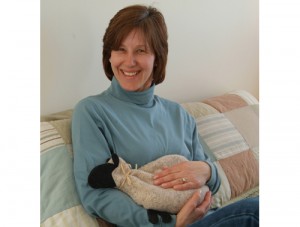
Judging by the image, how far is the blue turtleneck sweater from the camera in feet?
2.83

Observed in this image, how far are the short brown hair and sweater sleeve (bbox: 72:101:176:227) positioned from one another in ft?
0.63

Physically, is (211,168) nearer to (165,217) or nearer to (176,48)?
(165,217)

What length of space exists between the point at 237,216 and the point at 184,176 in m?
0.18

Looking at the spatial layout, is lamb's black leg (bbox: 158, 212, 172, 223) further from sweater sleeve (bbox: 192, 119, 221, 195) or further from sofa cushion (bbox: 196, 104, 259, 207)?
sofa cushion (bbox: 196, 104, 259, 207)

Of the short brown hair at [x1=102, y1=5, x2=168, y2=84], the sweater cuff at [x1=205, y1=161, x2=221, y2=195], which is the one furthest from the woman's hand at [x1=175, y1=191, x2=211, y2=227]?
the short brown hair at [x1=102, y1=5, x2=168, y2=84]

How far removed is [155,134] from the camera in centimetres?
101

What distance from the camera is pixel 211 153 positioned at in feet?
4.13

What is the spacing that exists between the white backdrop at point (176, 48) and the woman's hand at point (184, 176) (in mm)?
357

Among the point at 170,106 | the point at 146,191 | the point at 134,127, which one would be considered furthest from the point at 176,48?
the point at 146,191
